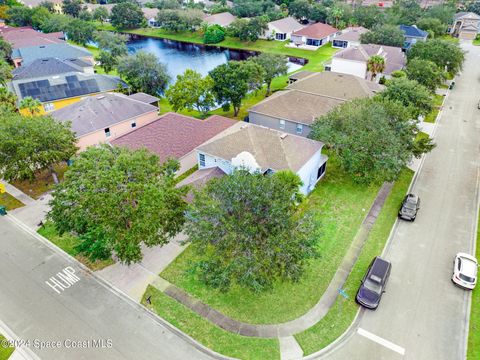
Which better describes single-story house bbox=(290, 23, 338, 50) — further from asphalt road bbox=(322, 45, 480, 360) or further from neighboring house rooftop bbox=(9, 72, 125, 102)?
asphalt road bbox=(322, 45, 480, 360)

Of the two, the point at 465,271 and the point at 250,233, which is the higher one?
the point at 250,233

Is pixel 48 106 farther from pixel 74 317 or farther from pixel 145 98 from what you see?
pixel 74 317

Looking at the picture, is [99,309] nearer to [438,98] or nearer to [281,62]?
[281,62]

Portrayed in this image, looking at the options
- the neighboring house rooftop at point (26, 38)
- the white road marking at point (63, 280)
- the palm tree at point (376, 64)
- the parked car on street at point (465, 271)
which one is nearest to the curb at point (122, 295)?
the white road marking at point (63, 280)

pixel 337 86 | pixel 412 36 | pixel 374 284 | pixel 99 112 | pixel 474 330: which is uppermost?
pixel 412 36

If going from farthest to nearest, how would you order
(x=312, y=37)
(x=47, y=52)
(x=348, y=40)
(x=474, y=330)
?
(x=312, y=37) < (x=348, y=40) < (x=47, y=52) < (x=474, y=330)

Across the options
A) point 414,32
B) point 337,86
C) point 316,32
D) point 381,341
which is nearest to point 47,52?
point 337,86

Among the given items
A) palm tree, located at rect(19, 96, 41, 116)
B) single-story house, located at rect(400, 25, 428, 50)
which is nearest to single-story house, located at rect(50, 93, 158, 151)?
palm tree, located at rect(19, 96, 41, 116)
